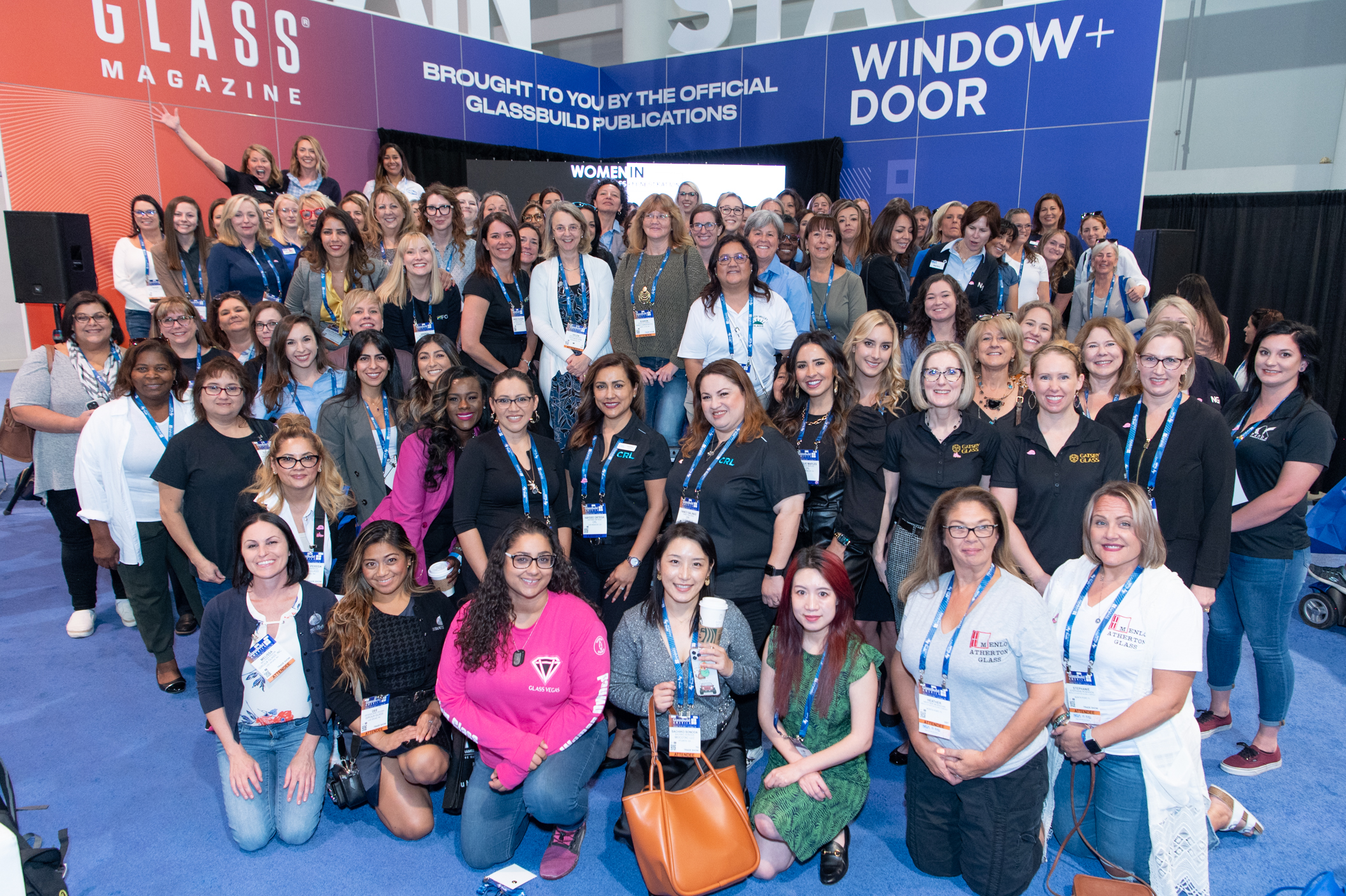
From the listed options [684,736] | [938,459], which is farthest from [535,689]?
[938,459]

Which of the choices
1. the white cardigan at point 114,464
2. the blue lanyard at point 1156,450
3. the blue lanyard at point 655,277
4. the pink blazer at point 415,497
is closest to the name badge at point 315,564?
the pink blazer at point 415,497

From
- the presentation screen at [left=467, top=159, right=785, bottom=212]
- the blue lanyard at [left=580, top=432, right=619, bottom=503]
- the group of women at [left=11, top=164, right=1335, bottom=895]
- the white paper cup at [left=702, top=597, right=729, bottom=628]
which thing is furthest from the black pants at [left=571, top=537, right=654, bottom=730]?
the presentation screen at [left=467, top=159, right=785, bottom=212]

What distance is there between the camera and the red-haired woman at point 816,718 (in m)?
2.66

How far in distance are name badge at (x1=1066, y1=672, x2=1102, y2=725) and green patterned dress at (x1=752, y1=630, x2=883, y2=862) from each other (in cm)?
59

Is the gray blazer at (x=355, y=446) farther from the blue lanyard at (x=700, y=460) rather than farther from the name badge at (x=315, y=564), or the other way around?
the blue lanyard at (x=700, y=460)

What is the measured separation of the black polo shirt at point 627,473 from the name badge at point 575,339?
41.0 inches

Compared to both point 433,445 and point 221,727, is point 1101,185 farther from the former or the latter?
point 221,727

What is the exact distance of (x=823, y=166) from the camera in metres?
9.67

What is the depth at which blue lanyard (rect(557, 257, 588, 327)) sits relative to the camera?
436 cm

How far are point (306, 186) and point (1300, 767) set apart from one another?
7108 mm

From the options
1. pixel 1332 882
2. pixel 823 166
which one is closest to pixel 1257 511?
pixel 1332 882

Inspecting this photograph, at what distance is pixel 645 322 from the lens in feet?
14.1

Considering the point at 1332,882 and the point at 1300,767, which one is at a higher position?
the point at 1332,882

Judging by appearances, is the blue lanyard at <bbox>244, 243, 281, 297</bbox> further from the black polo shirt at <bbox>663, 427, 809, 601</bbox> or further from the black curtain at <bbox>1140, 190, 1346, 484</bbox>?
the black curtain at <bbox>1140, 190, 1346, 484</bbox>
